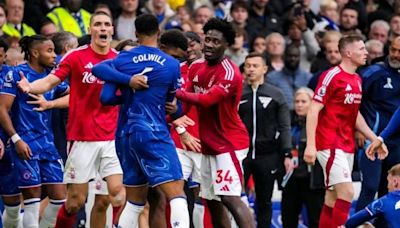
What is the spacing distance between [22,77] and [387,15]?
11.3 meters

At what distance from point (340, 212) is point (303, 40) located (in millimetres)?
7262

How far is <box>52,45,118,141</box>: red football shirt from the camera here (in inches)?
579

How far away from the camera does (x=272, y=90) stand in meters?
17.8

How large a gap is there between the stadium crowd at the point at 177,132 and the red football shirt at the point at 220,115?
0.05ft

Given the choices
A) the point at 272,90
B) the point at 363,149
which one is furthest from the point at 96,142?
the point at 363,149

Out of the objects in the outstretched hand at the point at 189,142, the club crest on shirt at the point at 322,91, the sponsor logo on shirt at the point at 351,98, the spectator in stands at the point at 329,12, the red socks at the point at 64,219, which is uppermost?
the spectator in stands at the point at 329,12

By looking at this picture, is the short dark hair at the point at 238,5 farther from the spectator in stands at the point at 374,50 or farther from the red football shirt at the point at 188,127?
the red football shirt at the point at 188,127

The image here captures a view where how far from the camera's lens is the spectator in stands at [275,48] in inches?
839

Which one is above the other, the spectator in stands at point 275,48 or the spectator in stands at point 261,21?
the spectator in stands at point 261,21

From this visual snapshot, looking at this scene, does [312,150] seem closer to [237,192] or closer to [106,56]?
[237,192]

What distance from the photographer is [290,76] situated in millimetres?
20844

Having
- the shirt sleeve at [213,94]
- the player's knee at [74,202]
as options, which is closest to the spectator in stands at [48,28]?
the player's knee at [74,202]

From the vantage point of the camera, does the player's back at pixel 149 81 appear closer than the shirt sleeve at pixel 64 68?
Yes

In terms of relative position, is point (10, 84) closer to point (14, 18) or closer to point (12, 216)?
point (12, 216)
